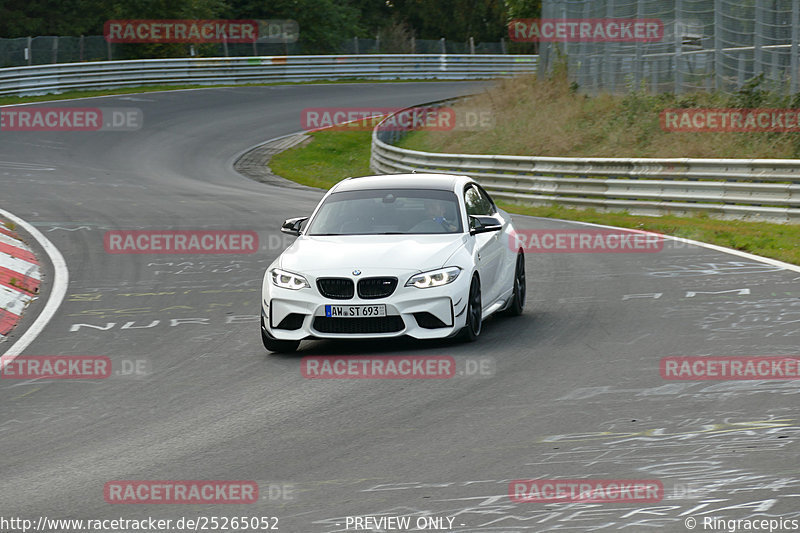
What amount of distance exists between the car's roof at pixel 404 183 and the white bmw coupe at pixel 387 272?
0.14 ft

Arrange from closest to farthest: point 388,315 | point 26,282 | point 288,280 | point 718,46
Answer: point 388,315
point 288,280
point 26,282
point 718,46

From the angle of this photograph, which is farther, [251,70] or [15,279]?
[251,70]

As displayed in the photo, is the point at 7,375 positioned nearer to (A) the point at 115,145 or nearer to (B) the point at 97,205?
(B) the point at 97,205

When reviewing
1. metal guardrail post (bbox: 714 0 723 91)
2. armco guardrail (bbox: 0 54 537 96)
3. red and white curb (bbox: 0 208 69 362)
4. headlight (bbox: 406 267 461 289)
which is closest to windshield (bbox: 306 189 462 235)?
headlight (bbox: 406 267 461 289)

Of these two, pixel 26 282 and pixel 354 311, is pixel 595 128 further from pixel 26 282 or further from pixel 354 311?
pixel 354 311

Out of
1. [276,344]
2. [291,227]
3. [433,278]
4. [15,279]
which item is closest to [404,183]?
[291,227]

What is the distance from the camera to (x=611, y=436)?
707 cm

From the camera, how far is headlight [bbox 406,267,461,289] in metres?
10.0

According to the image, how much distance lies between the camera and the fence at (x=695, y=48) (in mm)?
26172

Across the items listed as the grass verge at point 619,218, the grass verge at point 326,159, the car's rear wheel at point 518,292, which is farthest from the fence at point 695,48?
the car's rear wheel at point 518,292

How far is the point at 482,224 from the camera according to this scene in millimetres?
11195

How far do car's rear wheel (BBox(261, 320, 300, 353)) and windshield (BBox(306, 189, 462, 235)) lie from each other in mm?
1301

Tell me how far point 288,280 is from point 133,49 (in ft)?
152

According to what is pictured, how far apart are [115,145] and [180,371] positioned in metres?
28.1
